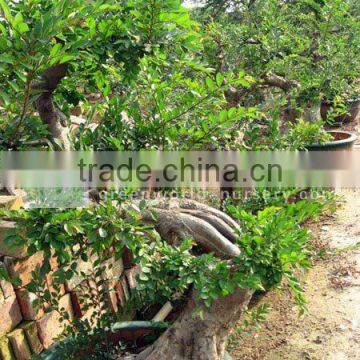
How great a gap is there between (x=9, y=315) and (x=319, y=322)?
190 centimetres

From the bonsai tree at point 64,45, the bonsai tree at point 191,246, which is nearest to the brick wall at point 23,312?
the bonsai tree at point 191,246

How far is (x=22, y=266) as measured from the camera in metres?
2.26

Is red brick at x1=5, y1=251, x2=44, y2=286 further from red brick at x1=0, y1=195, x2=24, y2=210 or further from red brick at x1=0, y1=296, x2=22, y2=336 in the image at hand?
red brick at x1=0, y1=195, x2=24, y2=210

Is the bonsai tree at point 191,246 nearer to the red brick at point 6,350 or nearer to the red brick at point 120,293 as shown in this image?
the red brick at point 6,350

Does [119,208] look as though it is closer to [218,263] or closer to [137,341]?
[218,263]

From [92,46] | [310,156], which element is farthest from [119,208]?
[310,156]

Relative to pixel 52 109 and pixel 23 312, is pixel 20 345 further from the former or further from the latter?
pixel 52 109

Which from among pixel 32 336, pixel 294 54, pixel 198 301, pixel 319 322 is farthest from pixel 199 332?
pixel 294 54

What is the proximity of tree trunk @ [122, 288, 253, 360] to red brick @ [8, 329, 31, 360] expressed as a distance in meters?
0.64

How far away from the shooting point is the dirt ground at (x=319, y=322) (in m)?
2.75

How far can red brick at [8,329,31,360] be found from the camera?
87.1 inches

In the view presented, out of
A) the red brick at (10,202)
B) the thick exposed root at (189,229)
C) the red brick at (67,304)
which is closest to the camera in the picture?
the thick exposed root at (189,229)

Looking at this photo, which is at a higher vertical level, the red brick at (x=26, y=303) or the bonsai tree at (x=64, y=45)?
the bonsai tree at (x=64, y=45)

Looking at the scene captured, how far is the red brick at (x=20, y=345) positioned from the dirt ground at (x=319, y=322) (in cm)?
103
